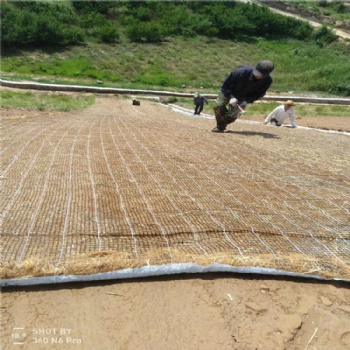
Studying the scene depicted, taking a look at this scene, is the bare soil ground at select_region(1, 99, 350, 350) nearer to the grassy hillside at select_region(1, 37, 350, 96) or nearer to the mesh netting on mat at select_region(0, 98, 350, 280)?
the mesh netting on mat at select_region(0, 98, 350, 280)

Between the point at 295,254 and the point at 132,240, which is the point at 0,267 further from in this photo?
the point at 295,254

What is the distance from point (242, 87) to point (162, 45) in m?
26.9

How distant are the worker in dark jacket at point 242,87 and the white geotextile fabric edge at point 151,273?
12.3ft

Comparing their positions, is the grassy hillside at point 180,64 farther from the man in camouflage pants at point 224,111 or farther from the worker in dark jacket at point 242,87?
the worker in dark jacket at point 242,87

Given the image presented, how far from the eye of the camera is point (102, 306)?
167 cm

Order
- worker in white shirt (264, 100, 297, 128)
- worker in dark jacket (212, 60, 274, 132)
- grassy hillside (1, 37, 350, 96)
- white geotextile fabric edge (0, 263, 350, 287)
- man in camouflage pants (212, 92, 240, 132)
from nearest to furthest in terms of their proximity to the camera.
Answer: white geotextile fabric edge (0, 263, 350, 287), worker in dark jacket (212, 60, 274, 132), man in camouflage pants (212, 92, 240, 132), worker in white shirt (264, 100, 297, 128), grassy hillside (1, 37, 350, 96)

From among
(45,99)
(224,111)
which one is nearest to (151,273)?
(224,111)

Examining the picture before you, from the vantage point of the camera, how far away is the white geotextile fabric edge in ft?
5.57

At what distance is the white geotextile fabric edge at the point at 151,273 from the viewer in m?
1.70

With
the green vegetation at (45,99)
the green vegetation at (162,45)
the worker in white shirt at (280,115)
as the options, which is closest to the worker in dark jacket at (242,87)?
the worker in white shirt at (280,115)

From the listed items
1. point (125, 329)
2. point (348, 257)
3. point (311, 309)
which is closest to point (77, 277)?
point (125, 329)

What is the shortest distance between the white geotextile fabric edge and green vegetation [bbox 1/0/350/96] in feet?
62.8

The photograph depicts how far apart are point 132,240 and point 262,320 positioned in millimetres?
831

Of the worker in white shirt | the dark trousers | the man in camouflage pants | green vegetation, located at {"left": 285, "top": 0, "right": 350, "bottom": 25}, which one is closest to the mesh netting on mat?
the man in camouflage pants
